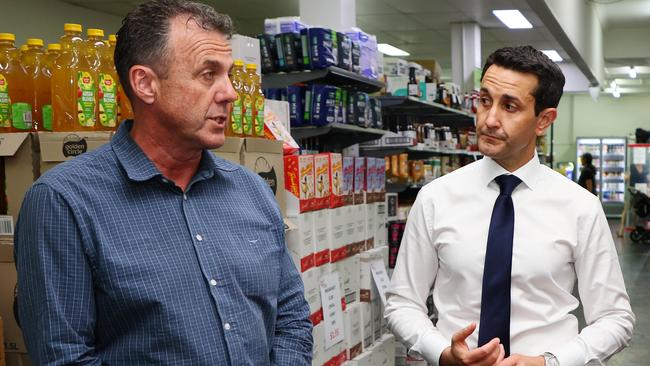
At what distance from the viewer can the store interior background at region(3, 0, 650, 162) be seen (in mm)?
8851

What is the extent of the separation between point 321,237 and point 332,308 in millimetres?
367

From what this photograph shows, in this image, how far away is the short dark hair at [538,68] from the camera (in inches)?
80.3

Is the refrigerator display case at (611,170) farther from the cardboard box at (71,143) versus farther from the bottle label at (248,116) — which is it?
the cardboard box at (71,143)

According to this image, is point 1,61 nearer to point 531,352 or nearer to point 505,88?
point 505,88

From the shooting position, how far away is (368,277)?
13.9 feet

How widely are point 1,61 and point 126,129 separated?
110 cm

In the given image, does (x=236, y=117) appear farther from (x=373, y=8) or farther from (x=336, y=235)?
(x=373, y=8)

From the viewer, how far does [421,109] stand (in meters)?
6.95

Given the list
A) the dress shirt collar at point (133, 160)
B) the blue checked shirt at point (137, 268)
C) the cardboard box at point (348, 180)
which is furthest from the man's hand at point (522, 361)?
the cardboard box at point (348, 180)

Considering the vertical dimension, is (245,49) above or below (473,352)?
above

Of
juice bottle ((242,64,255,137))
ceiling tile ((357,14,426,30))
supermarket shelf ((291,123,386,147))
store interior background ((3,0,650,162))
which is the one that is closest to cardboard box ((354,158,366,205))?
supermarket shelf ((291,123,386,147))

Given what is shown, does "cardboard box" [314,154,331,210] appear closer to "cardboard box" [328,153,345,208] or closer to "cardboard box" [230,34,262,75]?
"cardboard box" [328,153,345,208]

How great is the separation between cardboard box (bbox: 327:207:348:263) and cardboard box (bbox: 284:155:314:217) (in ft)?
1.12

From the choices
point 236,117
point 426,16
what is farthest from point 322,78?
point 426,16
